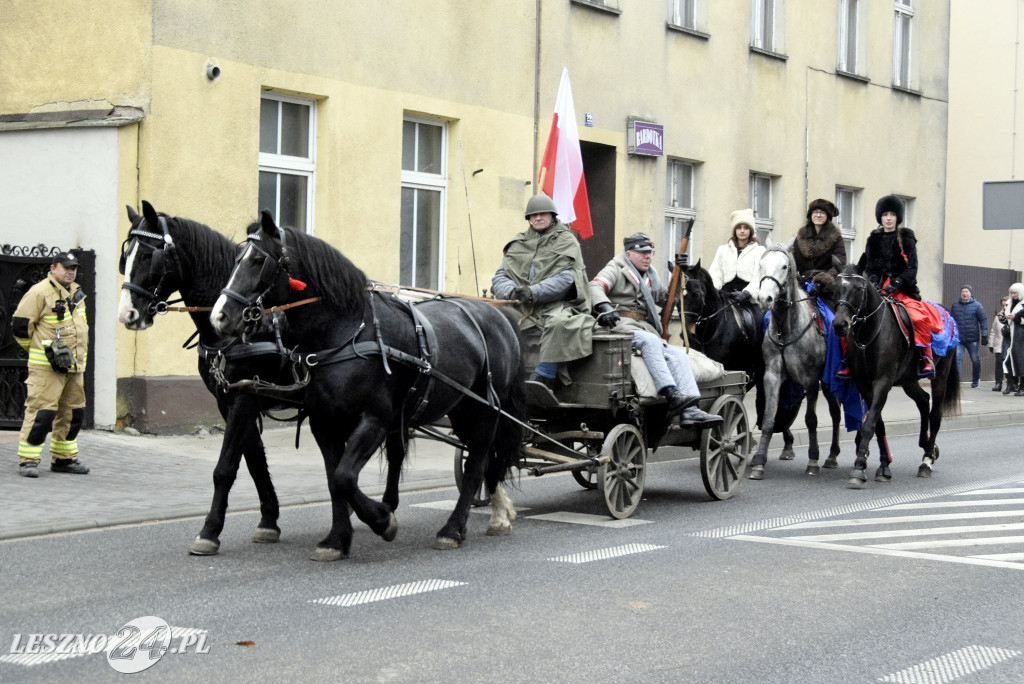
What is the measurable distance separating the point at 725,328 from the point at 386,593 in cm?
705

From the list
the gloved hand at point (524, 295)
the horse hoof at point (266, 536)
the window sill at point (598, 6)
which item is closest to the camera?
the horse hoof at point (266, 536)

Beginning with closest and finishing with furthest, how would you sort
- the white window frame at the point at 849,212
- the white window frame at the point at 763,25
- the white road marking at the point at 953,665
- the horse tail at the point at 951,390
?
the white road marking at the point at 953,665
the horse tail at the point at 951,390
the white window frame at the point at 763,25
the white window frame at the point at 849,212

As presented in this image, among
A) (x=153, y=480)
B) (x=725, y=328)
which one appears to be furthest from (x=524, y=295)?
(x=725, y=328)

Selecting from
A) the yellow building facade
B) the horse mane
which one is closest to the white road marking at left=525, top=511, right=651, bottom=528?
the horse mane

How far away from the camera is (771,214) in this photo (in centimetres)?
2269

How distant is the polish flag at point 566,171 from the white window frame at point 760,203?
729 centimetres

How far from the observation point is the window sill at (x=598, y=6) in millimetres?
18125

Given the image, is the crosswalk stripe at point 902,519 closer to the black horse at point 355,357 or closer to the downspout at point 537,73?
the black horse at point 355,357

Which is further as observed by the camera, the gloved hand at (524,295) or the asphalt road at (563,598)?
the gloved hand at (524,295)

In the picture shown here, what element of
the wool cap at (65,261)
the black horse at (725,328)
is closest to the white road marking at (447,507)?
the wool cap at (65,261)

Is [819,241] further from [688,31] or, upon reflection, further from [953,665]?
[688,31]

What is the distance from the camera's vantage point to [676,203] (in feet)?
67.7

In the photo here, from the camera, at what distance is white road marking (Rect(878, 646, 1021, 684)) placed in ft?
17.2

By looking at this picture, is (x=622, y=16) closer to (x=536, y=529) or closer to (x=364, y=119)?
(x=364, y=119)
